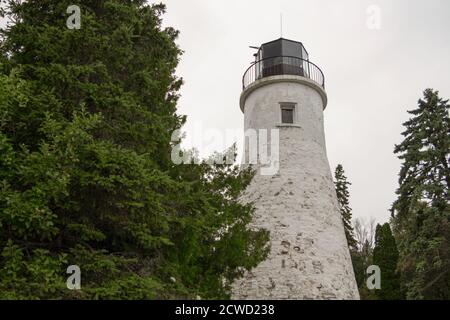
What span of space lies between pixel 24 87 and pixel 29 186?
1.53 meters

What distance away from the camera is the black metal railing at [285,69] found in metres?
16.3

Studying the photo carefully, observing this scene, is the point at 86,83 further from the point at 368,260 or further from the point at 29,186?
the point at 368,260

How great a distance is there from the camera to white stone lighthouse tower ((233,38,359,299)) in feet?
42.6

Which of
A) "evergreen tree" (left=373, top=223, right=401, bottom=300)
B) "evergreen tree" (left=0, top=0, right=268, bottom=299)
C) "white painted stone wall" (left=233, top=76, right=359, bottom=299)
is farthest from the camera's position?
"evergreen tree" (left=373, top=223, right=401, bottom=300)

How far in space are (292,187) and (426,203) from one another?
5289mm

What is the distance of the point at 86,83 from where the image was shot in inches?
293

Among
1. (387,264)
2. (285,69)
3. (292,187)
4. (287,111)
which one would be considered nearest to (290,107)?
(287,111)

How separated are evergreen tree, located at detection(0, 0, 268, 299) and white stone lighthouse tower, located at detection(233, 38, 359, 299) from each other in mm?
4299

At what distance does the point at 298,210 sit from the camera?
1383 centimetres

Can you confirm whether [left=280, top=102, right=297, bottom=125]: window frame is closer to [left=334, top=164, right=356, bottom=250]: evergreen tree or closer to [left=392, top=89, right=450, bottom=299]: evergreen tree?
[left=392, top=89, right=450, bottom=299]: evergreen tree

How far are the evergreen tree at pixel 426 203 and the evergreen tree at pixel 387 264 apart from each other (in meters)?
4.31

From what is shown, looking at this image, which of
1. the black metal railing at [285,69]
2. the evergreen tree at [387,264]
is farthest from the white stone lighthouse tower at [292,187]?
the evergreen tree at [387,264]

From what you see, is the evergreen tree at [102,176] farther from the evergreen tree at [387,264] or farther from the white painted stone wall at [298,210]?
the evergreen tree at [387,264]

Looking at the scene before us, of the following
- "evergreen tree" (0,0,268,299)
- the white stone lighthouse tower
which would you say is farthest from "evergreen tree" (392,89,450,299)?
"evergreen tree" (0,0,268,299)
